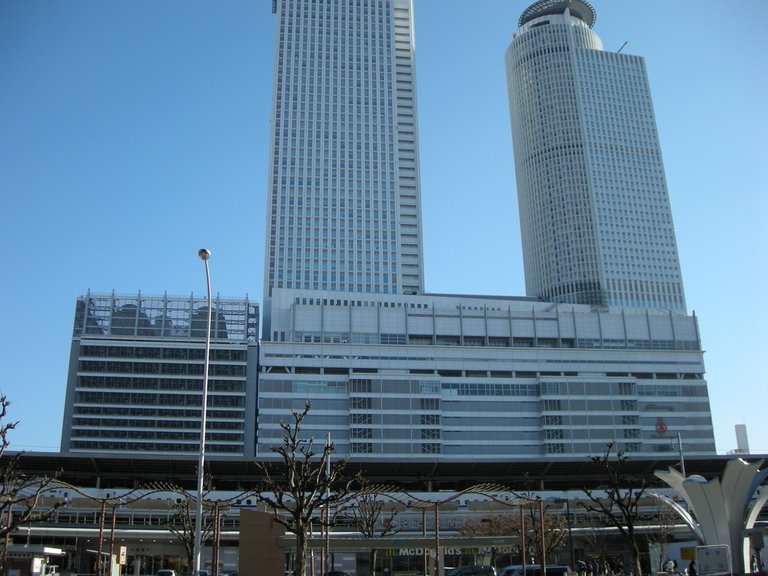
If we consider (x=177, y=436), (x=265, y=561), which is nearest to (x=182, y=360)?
(x=177, y=436)

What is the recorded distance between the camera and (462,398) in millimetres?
138500

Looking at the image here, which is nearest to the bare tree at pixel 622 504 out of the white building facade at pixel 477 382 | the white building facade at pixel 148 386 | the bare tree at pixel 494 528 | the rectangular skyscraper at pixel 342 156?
the bare tree at pixel 494 528

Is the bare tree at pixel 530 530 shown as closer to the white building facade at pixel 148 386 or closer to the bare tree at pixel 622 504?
the bare tree at pixel 622 504

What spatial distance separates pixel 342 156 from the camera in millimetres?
183000

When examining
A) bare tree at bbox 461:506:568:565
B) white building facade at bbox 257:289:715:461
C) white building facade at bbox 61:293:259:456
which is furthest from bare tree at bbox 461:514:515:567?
white building facade at bbox 61:293:259:456

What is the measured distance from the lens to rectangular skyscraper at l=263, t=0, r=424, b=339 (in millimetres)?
175250

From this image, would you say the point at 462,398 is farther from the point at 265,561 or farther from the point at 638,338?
the point at 265,561

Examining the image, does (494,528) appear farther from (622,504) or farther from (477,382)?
(477,382)

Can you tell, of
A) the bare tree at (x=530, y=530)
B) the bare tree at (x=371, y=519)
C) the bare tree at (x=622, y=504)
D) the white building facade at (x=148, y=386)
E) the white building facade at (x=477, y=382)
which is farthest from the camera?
the white building facade at (x=148, y=386)

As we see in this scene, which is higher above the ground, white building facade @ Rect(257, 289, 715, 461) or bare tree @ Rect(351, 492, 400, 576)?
white building facade @ Rect(257, 289, 715, 461)

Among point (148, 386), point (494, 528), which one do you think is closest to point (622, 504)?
point (494, 528)

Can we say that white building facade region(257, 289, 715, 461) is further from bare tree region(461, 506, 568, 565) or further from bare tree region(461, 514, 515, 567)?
bare tree region(461, 506, 568, 565)

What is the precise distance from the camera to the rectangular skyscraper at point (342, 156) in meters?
175

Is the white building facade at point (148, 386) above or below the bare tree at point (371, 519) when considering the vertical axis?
above
